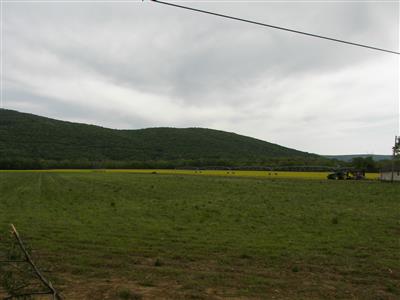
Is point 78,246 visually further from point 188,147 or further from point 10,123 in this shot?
point 10,123

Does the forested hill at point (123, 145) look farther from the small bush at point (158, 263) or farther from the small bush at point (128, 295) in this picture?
the small bush at point (128, 295)

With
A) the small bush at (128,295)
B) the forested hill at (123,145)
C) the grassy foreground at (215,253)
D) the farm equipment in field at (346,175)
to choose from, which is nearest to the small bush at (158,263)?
the grassy foreground at (215,253)

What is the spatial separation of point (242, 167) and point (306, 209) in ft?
244

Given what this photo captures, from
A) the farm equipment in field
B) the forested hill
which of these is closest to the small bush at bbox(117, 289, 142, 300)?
the farm equipment in field

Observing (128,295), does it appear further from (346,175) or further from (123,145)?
(123,145)

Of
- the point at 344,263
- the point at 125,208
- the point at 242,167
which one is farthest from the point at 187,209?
the point at 242,167

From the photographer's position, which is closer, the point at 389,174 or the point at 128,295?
the point at 128,295

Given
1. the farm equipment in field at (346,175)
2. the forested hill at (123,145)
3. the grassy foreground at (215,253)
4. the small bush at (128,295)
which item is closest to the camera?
the small bush at (128,295)

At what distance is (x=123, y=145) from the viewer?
134 metres

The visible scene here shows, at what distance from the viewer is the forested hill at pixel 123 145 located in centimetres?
10975

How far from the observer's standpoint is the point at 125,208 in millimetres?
16859

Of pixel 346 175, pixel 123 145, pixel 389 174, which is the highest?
pixel 123 145

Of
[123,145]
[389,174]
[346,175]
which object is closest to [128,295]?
[346,175]

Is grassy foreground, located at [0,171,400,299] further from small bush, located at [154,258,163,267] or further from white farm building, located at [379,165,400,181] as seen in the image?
white farm building, located at [379,165,400,181]
